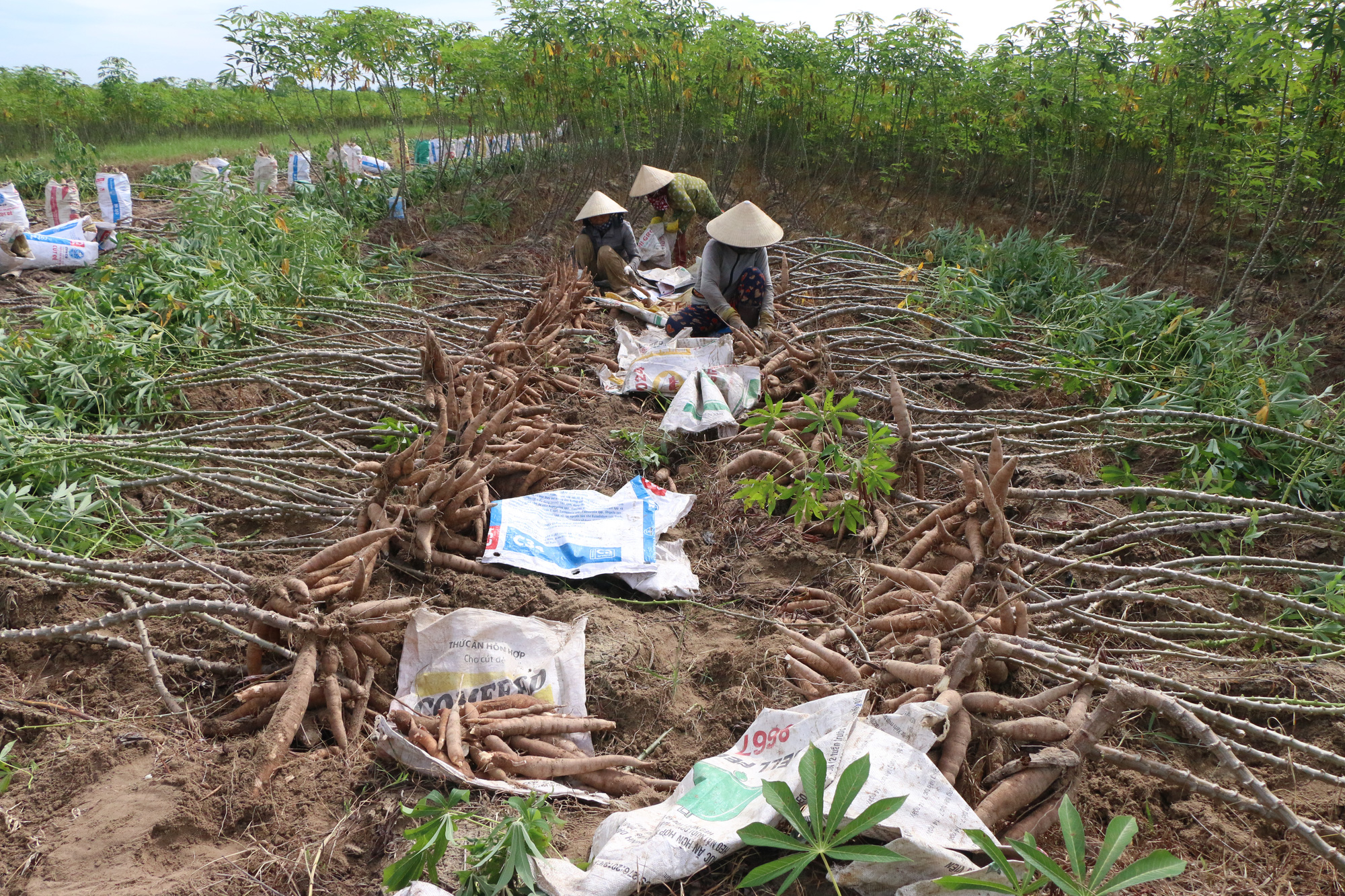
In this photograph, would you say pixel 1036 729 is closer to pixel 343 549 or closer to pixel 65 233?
pixel 343 549

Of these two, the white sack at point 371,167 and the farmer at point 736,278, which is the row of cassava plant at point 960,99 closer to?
the white sack at point 371,167

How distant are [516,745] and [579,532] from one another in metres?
0.97

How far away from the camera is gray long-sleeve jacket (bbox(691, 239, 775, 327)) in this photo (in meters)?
4.57

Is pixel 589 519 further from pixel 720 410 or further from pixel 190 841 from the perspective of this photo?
pixel 190 841

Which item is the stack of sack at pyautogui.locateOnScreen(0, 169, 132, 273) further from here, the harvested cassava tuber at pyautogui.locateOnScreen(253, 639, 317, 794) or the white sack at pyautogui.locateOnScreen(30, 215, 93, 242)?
the harvested cassava tuber at pyautogui.locateOnScreen(253, 639, 317, 794)

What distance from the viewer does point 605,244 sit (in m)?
5.86

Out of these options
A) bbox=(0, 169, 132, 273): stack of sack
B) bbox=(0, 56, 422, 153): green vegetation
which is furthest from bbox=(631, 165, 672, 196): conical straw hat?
bbox=(0, 56, 422, 153): green vegetation

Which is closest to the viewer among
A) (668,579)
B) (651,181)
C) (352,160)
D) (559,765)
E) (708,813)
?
(708,813)

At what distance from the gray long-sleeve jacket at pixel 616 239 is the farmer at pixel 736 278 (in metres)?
1.33

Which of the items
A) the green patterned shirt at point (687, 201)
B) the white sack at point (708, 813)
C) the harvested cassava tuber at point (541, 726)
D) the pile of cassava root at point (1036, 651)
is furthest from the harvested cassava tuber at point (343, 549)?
the green patterned shirt at point (687, 201)

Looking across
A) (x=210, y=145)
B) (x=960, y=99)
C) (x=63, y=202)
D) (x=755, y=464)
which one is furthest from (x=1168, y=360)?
(x=210, y=145)

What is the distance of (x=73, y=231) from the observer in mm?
5969

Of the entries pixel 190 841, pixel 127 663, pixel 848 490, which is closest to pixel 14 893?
pixel 190 841

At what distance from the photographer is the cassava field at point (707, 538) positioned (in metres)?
1.58
